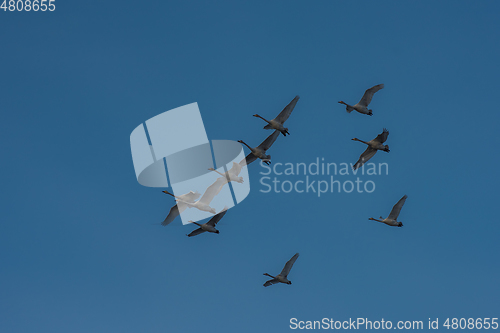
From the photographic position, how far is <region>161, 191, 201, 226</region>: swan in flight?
193 feet

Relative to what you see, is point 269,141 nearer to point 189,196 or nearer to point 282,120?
point 282,120

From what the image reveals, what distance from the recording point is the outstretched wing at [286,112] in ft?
176

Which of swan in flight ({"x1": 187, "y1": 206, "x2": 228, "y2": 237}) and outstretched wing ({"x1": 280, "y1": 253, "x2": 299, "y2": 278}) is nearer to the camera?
outstretched wing ({"x1": 280, "y1": 253, "x2": 299, "y2": 278})

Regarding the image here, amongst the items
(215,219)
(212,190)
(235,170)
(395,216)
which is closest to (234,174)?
(235,170)

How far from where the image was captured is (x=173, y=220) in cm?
5925

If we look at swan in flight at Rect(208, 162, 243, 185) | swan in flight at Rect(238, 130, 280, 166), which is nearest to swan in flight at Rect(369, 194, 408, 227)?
swan in flight at Rect(238, 130, 280, 166)

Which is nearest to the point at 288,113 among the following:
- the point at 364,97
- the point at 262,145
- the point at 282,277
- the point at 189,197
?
the point at 262,145

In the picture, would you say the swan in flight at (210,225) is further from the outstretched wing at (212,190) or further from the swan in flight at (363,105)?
the swan in flight at (363,105)

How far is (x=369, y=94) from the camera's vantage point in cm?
5706

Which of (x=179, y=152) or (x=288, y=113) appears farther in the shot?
(x=179, y=152)

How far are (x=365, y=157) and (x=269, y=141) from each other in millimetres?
9121

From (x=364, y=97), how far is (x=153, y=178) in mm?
20618

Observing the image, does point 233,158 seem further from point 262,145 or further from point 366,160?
point 366,160

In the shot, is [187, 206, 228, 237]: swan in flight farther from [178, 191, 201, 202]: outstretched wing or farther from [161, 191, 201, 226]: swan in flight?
[178, 191, 201, 202]: outstretched wing
